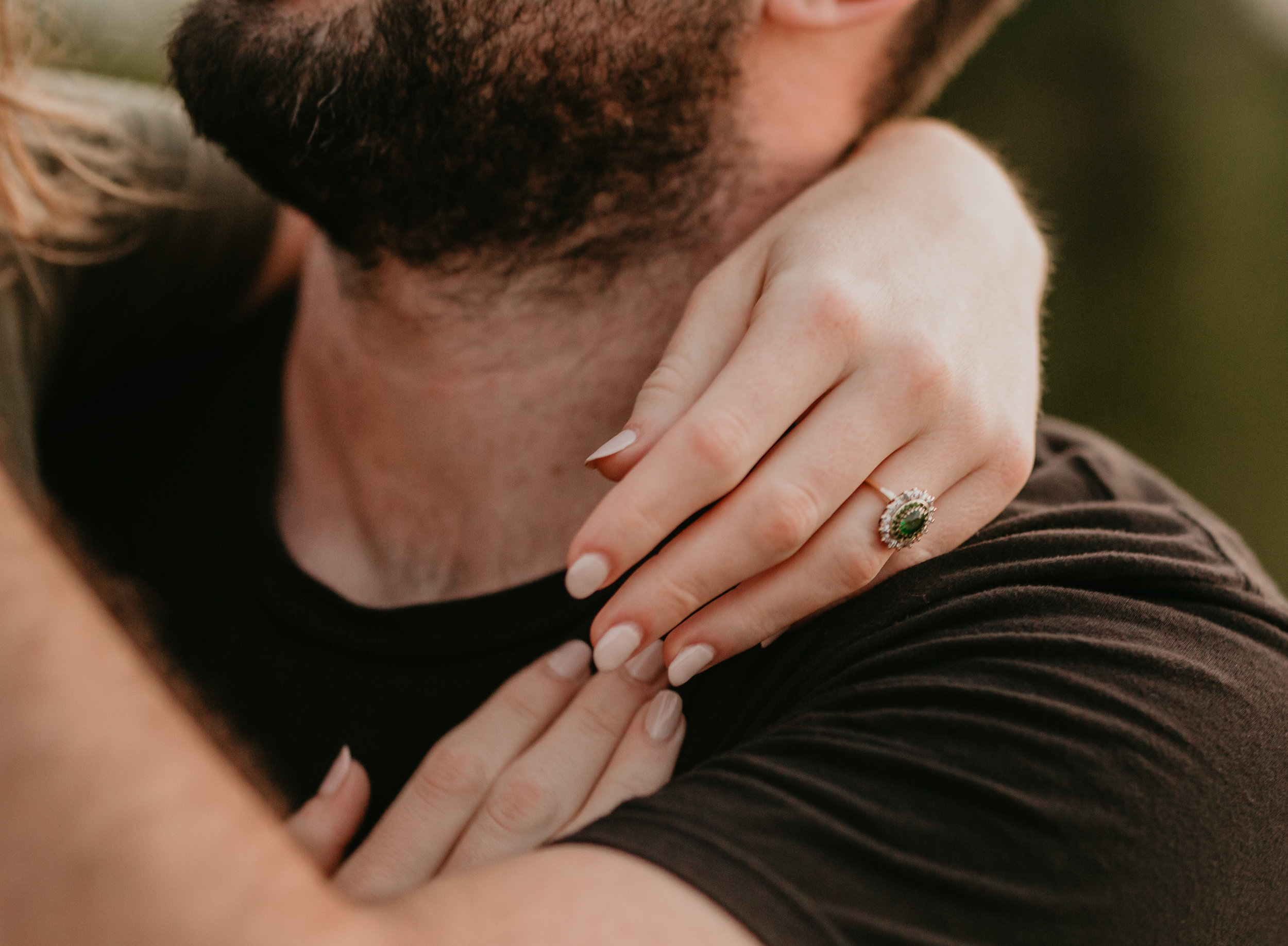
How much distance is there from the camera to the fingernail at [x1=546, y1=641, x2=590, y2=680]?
1143 millimetres

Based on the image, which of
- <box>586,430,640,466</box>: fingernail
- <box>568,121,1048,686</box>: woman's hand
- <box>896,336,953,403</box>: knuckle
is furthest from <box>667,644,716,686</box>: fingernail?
<box>896,336,953,403</box>: knuckle

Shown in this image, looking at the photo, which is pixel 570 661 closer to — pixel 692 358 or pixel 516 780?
pixel 516 780

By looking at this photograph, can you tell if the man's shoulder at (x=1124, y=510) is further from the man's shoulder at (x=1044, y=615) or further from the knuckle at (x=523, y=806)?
the knuckle at (x=523, y=806)

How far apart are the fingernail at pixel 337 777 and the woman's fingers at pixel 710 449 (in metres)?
0.49

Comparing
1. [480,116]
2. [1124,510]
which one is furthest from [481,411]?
[1124,510]

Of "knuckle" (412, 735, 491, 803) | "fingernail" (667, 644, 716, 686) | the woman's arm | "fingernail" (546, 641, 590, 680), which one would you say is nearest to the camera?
the woman's arm

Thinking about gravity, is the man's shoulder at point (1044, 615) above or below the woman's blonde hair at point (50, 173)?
below

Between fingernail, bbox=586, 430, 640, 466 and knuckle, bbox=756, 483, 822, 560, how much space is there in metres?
0.14

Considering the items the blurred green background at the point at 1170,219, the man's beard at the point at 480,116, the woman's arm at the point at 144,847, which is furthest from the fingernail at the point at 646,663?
the blurred green background at the point at 1170,219

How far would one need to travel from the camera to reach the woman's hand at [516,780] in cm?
98

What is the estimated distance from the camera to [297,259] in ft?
6.45

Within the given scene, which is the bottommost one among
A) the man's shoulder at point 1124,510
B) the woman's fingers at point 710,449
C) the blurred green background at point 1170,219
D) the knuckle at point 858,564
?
the blurred green background at point 1170,219

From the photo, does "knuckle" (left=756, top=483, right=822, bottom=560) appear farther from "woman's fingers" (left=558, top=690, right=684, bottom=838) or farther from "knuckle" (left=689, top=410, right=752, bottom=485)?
"woman's fingers" (left=558, top=690, right=684, bottom=838)

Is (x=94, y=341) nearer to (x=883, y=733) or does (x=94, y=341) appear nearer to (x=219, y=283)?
(x=219, y=283)
